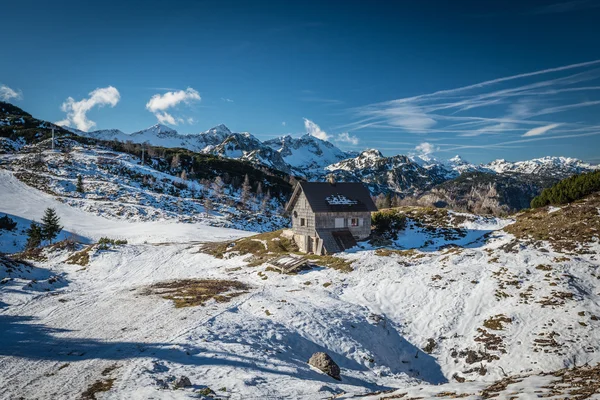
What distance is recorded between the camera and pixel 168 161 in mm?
187125

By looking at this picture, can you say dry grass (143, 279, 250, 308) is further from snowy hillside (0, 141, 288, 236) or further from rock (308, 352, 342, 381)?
snowy hillside (0, 141, 288, 236)

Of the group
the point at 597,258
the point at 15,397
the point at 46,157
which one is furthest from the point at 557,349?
the point at 46,157

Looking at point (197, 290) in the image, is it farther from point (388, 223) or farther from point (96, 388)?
point (388, 223)

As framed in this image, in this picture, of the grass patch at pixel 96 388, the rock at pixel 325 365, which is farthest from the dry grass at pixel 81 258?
the rock at pixel 325 365

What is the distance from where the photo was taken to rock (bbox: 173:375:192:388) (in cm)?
1396

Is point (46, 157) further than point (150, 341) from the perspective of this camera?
Yes

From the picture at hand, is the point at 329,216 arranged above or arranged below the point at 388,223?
above

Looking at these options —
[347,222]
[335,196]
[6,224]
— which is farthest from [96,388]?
[6,224]

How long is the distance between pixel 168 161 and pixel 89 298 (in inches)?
6735

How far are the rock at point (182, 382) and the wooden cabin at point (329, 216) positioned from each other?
3222 cm

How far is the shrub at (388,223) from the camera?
52.3 metres

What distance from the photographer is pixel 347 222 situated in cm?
5050

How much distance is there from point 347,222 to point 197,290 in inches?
1045

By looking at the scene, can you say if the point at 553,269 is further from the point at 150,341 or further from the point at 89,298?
the point at 89,298
